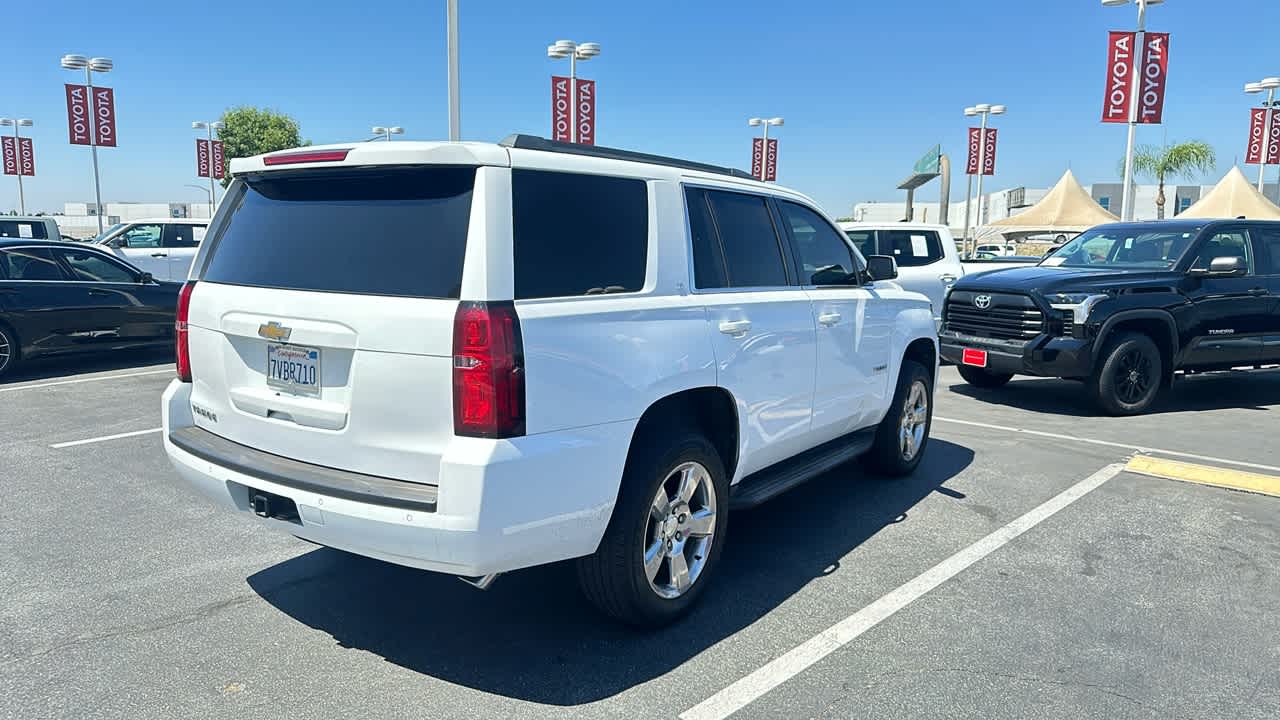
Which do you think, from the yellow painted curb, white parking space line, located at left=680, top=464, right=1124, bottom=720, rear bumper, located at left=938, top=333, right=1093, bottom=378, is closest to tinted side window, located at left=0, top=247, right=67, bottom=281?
rear bumper, located at left=938, top=333, right=1093, bottom=378

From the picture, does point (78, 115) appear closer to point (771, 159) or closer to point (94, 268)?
point (94, 268)

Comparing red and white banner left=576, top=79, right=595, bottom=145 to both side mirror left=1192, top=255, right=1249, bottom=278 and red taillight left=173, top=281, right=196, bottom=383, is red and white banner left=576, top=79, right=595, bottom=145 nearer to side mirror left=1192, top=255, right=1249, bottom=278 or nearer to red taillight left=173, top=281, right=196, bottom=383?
side mirror left=1192, top=255, right=1249, bottom=278

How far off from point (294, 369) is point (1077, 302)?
7449 millimetres

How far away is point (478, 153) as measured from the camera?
9.95 ft

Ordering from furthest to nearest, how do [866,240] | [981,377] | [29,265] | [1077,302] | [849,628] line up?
[866,240] → [981,377] → [29,265] → [1077,302] → [849,628]

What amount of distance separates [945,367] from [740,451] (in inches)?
370

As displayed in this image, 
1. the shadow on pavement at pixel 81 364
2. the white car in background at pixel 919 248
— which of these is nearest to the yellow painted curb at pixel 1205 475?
the white car in background at pixel 919 248

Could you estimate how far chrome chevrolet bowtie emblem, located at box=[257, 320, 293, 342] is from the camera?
10.7 ft


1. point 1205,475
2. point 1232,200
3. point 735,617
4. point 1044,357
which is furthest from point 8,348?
point 1232,200

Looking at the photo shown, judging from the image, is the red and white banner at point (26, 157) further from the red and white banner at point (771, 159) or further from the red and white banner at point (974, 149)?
the red and white banner at point (974, 149)

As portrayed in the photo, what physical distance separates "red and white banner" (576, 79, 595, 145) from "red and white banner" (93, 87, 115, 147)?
49.5 ft

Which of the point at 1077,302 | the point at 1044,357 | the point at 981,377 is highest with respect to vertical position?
the point at 1077,302

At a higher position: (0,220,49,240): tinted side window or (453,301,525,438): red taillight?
(0,220,49,240): tinted side window

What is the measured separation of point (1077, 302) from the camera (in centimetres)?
832
